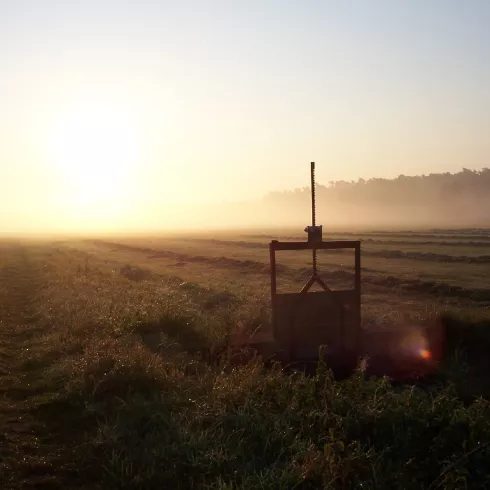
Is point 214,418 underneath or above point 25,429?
above

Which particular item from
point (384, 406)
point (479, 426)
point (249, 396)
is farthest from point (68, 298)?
point (479, 426)

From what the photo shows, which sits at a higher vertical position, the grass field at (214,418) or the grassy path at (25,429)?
the grass field at (214,418)

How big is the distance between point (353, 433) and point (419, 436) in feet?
2.71

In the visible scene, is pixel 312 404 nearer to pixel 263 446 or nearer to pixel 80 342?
pixel 263 446

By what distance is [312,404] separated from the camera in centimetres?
813

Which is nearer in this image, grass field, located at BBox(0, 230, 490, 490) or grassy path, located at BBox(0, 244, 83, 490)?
grass field, located at BBox(0, 230, 490, 490)

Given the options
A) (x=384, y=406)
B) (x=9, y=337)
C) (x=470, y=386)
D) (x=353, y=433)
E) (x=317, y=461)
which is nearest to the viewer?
(x=317, y=461)

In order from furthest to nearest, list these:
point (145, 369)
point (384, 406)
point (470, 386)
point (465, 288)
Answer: point (465, 288) < point (470, 386) < point (145, 369) < point (384, 406)

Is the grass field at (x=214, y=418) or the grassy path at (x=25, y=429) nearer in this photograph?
the grass field at (x=214, y=418)

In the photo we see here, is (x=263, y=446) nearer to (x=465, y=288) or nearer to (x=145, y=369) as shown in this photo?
(x=145, y=369)

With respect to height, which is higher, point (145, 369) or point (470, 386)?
point (145, 369)

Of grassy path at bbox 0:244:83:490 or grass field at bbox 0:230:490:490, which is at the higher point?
grass field at bbox 0:230:490:490

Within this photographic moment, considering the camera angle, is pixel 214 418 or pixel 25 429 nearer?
pixel 214 418

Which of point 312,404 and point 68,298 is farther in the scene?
point 68,298
